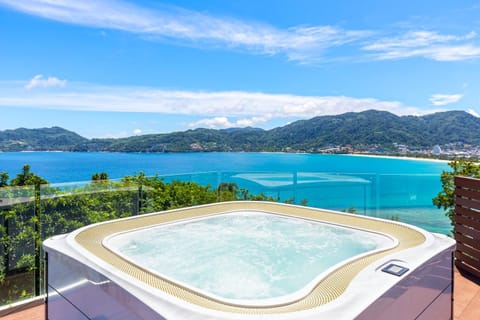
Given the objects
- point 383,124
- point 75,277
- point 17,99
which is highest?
point 17,99

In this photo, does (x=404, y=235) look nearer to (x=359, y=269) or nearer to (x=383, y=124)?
(x=359, y=269)

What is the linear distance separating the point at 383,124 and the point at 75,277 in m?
24.4

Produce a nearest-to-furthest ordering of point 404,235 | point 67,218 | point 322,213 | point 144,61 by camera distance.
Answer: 1. point 404,235
2. point 67,218
3. point 322,213
4. point 144,61

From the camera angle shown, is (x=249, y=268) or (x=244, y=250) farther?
(x=244, y=250)

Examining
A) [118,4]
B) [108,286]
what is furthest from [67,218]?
[118,4]

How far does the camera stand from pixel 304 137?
27641mm

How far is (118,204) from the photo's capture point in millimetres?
3459

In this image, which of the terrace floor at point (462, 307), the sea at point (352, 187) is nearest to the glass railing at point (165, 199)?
the sea at point (352, 187)

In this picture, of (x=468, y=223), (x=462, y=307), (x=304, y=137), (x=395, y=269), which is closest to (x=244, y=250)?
(x=395, y=269)

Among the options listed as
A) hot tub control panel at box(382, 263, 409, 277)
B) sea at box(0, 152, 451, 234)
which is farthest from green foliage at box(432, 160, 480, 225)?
hot tub control panel at box(382, 263, 409, 277)

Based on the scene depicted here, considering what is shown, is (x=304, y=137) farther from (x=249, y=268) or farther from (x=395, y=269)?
(x=395, y=269)

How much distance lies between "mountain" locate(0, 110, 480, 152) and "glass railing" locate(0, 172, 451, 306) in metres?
15.1

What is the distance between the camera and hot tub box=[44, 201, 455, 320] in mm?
1345

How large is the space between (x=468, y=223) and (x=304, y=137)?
25.0 meters
